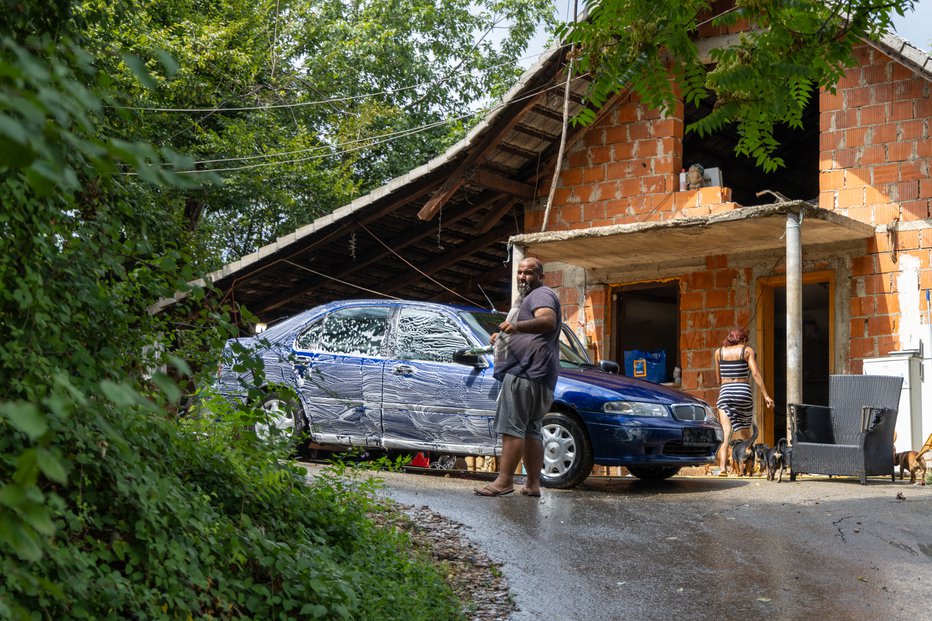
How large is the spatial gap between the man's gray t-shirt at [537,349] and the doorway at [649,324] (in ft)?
22.9

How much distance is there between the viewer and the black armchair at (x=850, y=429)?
10445mm

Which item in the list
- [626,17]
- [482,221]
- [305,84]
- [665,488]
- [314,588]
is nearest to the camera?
[314,588]

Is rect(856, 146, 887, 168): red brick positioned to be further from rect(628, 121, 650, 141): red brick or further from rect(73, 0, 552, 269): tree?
rect(73, 0, 552, 269): tree

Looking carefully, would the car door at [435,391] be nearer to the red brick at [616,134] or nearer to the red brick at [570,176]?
the red brick at [570,176]

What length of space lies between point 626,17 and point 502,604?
3.27 meters

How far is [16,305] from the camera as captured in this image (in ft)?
13.0

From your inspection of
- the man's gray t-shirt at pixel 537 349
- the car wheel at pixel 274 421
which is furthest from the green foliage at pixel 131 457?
the man's gray t-shirt at pixel 537 349

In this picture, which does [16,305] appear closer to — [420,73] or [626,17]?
[626,17]

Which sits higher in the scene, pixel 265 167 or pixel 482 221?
pixel 265 167

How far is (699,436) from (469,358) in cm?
214

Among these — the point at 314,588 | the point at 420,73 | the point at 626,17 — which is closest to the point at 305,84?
the point at 420,73

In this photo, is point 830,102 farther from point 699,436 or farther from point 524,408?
point 524,408

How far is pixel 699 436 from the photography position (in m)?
9.92

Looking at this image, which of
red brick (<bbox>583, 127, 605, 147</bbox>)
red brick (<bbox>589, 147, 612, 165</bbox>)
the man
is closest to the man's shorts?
the man
